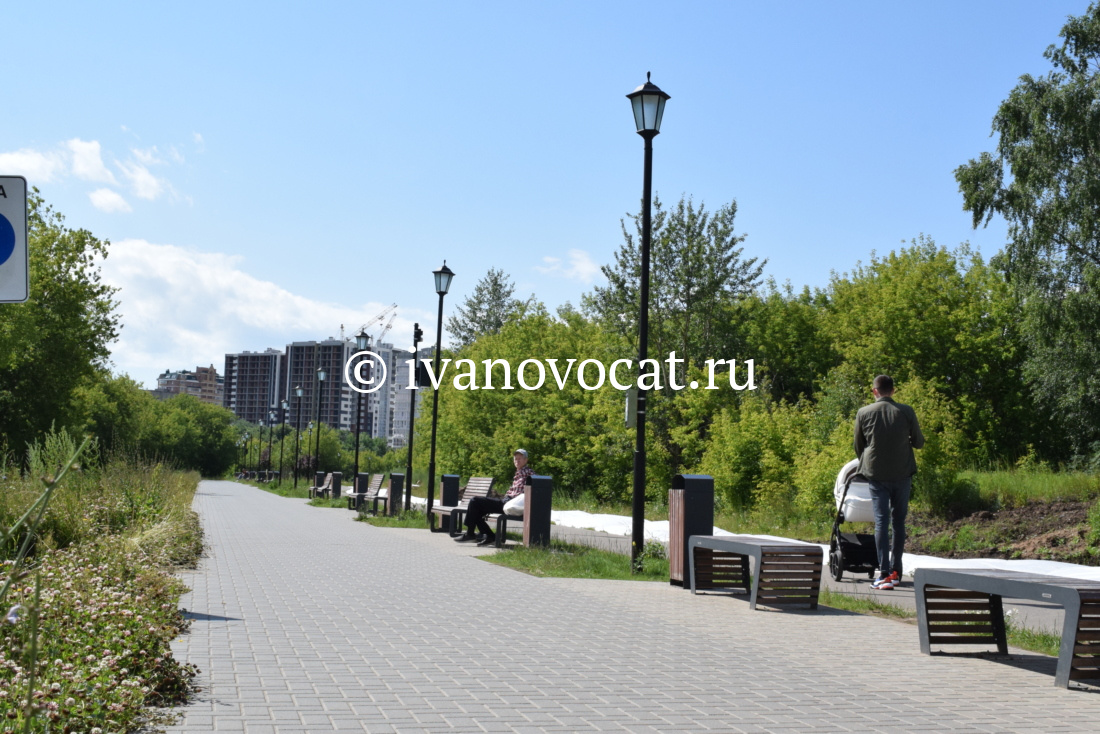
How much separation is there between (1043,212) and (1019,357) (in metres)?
11.0

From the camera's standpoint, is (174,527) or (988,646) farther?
(174,527)

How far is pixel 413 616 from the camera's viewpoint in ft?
27.0

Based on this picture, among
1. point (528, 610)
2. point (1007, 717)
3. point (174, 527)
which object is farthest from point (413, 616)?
point (174, 527)

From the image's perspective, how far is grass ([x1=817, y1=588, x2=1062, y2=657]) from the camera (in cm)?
736

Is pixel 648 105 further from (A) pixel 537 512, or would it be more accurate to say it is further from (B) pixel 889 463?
(A) pixel 537 512

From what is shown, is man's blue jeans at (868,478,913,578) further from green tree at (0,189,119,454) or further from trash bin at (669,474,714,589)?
green tree at (0,189,119,454)

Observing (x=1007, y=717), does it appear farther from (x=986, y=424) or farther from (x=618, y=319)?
(x=986, y=424)

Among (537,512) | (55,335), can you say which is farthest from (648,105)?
(55,335)

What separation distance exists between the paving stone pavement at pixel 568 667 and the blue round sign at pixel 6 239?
7.96 ft

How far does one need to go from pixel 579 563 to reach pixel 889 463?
4288mm

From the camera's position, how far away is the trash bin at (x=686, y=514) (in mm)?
10406

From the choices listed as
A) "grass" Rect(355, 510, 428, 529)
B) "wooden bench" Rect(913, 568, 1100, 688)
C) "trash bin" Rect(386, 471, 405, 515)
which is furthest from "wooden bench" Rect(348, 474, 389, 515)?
"wooden bench" Rect(913, 568, 1100, 688)

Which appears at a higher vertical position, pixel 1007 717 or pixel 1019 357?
pixel 1019 357

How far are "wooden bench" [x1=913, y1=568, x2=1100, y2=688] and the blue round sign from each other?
19.0ft
